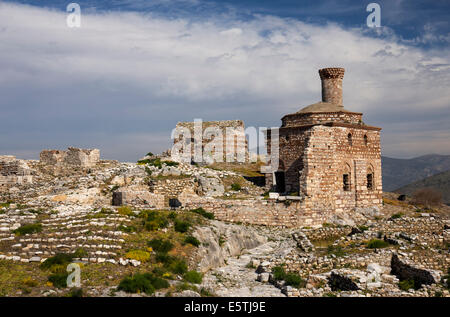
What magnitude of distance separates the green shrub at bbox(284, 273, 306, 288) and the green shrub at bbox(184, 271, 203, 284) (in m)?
3.01

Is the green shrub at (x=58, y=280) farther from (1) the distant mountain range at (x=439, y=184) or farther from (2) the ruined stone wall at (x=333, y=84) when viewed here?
(1) the distant mountain range at (x=439, y=184)

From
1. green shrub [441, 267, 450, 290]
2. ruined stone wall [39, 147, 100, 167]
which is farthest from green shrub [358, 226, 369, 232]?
ruined stone wall [39, 147, 100, 167]

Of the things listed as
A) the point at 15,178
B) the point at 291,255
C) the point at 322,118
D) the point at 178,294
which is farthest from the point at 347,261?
the point at 15,178

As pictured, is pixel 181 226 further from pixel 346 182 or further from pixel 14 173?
pixel 14 173

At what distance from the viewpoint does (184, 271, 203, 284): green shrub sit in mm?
13305

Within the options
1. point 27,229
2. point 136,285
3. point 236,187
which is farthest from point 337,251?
point 27,229

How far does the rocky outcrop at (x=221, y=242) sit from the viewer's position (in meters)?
16.5

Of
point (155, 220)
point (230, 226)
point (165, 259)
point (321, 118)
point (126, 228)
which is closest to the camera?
point (165, 259)

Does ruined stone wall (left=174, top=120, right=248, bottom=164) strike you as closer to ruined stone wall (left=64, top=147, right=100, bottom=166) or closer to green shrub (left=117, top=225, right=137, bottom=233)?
ruined stone wall (left=64, top=147, right=100, bottom=166)

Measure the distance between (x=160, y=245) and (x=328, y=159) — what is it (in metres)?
13.9

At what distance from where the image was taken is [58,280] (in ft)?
37.8

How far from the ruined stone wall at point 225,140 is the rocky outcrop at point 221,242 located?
57.5ft

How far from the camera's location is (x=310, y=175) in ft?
82.0

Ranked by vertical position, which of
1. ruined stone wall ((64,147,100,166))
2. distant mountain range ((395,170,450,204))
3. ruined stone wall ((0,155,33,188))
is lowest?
distant mountain range ((395,170,450,204))
